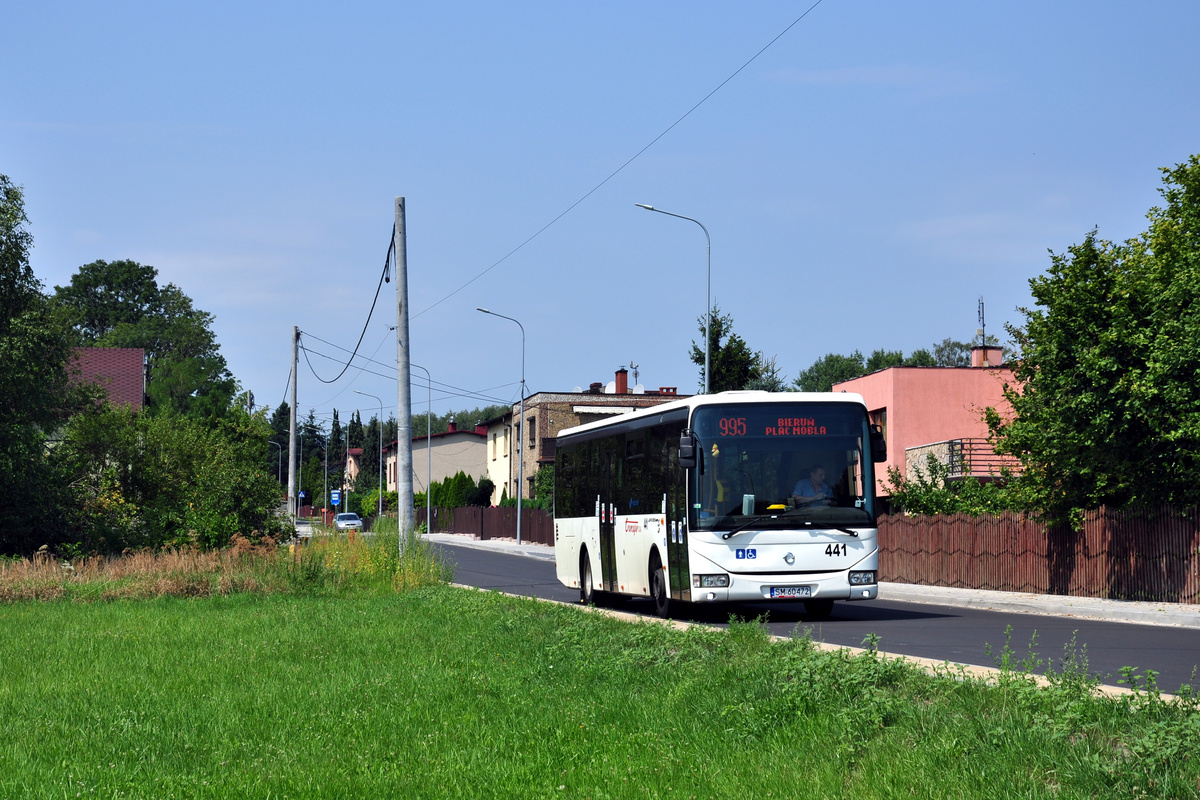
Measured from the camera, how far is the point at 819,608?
18.4 m

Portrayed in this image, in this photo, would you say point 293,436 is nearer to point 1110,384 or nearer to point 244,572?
point 244,572

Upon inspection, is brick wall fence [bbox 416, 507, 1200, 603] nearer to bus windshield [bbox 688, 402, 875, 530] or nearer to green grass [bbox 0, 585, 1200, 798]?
bus windshield [bbox 688, 402, 875, 530]

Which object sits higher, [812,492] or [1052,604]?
[812,492]

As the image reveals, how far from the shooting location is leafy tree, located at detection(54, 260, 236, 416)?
318 ft

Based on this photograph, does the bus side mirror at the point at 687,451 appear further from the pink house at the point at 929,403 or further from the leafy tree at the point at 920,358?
the leafy tree at the point at 920,358

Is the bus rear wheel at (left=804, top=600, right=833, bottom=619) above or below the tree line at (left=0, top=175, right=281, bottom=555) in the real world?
below

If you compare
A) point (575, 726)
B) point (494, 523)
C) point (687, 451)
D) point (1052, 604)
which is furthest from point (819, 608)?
point (494, 523)

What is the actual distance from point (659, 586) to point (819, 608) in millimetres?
2399

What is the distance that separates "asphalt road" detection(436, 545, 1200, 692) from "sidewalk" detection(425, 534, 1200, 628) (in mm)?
681

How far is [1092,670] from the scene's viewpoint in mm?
11109

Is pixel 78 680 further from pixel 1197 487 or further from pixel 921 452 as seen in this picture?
pixel 921 452

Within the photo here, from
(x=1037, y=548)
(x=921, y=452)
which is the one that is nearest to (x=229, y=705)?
(x=1037, y=548)

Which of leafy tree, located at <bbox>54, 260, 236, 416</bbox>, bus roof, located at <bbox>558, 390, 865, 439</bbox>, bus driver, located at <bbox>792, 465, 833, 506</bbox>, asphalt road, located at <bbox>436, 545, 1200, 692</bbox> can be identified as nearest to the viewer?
asphalt road, located at <bbox>436, 545, 1200, 692</bbox>

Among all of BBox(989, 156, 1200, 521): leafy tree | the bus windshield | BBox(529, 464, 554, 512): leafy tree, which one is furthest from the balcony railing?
BBox(529, 464, 554, 512): leafy tree
